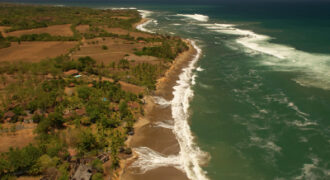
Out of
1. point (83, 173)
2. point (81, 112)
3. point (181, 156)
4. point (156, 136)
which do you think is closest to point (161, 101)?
point (156, 136)

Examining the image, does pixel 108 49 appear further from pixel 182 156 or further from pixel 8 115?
pixel 182 156

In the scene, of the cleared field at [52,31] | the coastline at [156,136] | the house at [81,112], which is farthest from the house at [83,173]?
the cleared field at [52,31]

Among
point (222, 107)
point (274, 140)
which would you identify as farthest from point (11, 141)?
point (274, 140)

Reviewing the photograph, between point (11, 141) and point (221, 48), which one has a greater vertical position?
point (221, 48)

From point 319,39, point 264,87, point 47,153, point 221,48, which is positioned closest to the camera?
point 47,153

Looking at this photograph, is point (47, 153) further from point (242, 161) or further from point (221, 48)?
point (221, 48)

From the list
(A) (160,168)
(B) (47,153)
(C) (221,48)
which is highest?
(C) (221,48)

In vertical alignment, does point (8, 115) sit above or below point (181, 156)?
above
